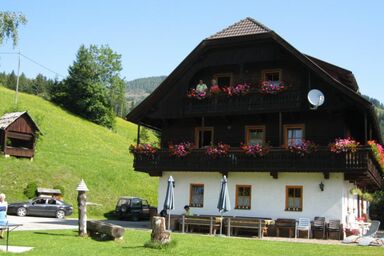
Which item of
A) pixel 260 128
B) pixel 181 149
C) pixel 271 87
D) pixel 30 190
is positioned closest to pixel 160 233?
pixel 181 149

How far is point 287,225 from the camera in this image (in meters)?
23.8

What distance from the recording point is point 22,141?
4269cm

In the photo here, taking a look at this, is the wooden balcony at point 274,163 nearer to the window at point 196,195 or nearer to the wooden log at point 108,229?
the window at point 196,195

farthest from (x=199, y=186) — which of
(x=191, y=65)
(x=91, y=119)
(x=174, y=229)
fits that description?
(x=91, y=119)

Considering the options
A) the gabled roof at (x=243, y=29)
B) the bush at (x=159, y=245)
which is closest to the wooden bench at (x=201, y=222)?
the bush at (x=159, y=245)

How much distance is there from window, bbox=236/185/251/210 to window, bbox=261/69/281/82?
18.3 ft

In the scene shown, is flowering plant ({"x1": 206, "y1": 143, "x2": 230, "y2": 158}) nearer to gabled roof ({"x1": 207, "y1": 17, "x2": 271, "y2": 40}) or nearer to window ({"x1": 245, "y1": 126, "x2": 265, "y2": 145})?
window ({"x1": 245, "y1": 126, "x2": 265, "y2": 145})

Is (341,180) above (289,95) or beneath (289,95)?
beneath

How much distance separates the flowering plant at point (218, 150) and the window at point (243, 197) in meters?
2.02

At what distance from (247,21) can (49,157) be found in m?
24.6

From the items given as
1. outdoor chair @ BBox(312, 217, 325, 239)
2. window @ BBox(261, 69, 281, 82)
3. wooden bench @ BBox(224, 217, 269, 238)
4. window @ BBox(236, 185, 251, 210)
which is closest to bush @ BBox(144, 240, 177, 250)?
wooden bench @ BBox(224, 217, 269, 238)

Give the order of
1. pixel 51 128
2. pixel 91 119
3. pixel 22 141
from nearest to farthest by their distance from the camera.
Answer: pixel 22 141 < pixel 51 128 < pixel 91 119

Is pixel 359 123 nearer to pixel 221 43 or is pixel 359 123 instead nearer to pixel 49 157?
pixel 221 43

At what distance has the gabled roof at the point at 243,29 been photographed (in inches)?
1041
